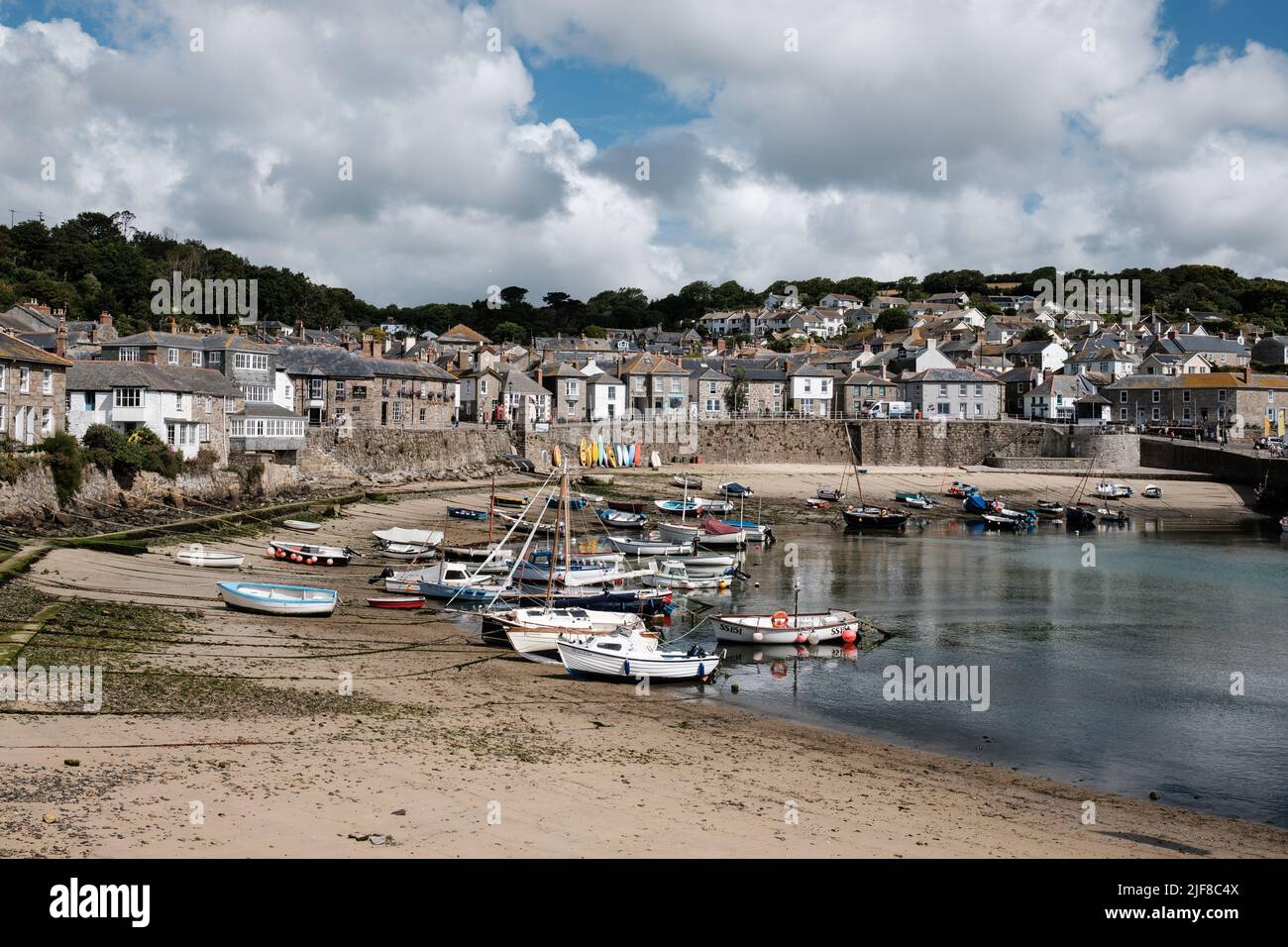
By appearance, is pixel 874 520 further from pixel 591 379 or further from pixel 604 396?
pixel 591 379

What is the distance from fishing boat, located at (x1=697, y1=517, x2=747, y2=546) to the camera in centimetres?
5372

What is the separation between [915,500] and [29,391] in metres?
51.2

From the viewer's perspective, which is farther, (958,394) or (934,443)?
(958,394)

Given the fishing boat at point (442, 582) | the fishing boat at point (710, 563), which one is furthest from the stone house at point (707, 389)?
the fishing boat at point (442, 582)

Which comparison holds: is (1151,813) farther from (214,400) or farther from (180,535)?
(214,400)

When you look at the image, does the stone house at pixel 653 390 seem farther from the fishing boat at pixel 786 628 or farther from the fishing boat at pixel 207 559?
the fishing boat at pixel 786 628

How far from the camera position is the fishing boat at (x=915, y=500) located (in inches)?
2854

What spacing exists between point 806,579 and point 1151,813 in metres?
26.3

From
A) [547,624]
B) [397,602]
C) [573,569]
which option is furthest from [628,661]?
[573,569]

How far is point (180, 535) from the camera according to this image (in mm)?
42875

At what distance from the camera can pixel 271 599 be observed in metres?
31.6

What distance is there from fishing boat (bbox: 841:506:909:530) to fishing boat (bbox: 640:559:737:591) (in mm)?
21561

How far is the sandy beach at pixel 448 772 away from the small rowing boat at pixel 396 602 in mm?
5341
